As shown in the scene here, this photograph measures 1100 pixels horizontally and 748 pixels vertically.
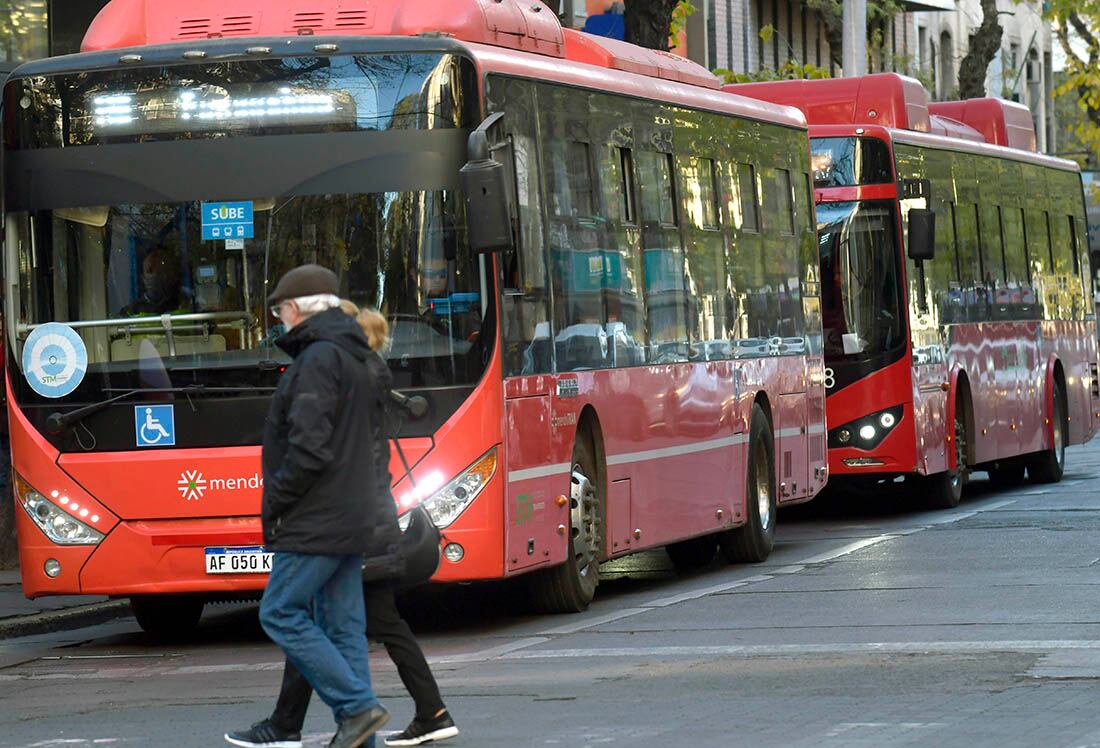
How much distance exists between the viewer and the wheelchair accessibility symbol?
13258 millimetres

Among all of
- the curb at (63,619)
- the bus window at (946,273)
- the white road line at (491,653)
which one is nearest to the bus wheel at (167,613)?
the curb at (63,619)

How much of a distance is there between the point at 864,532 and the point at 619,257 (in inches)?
256

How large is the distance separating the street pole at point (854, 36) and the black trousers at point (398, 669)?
24743 millimetres

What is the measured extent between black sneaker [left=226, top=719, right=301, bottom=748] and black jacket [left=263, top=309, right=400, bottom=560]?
76 cm

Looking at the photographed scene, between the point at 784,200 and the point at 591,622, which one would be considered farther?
the point at 784,200

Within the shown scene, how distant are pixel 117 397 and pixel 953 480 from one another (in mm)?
12298

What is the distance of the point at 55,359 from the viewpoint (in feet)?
44.1

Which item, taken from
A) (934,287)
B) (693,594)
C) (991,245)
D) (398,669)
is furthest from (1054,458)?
(398,669)

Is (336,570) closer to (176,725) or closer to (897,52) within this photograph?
(176,725)

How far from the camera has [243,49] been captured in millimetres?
13383

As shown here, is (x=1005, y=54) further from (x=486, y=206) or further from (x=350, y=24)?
(x=486, y=206)

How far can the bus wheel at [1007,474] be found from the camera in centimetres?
2814

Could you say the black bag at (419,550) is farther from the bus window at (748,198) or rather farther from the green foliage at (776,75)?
the green foliage at (776,75)

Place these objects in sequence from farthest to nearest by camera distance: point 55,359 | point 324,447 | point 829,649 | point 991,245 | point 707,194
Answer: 1. point 991,245
2. point 707,194
3. point 55,359
4. point 829,649
5. point 324,447
